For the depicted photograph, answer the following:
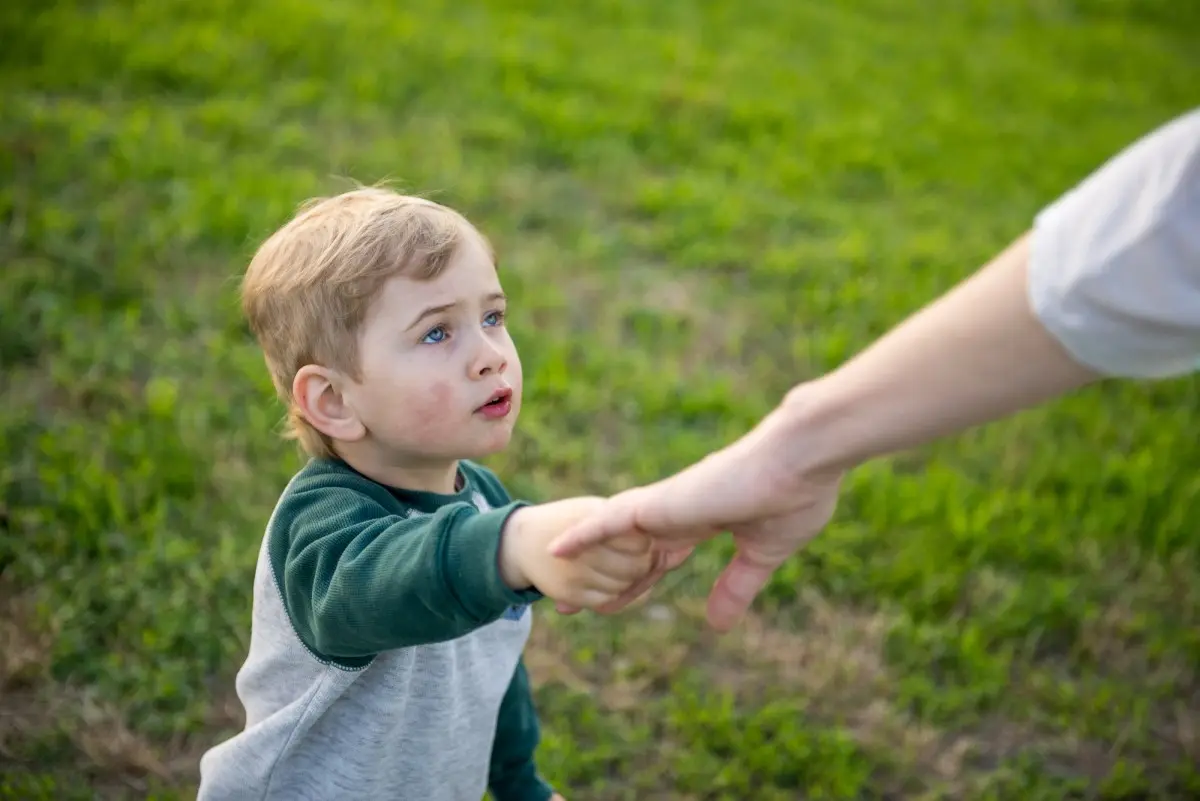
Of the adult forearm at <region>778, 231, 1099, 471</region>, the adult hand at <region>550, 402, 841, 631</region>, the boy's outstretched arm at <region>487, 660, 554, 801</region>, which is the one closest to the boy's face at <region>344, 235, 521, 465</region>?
the adult hand at <region>550, 402, 841, 631</region>

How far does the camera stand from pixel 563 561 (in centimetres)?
132

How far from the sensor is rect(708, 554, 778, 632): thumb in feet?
5.77

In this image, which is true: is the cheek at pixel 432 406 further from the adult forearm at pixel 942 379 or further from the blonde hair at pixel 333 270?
the adult forearm at pixel 942 379

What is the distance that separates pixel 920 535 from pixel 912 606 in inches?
10.9

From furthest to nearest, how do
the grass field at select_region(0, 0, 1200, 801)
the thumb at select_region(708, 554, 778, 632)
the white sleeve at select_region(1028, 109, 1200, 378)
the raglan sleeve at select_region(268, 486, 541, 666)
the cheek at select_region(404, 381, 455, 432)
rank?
1. the grass field at select_region(0, 0, 1200, 801)
2. the thumb at select_region(708, 554, 778, 632)
3. the cheek at select_region(404, 381, 455, 432)
4. the raglan sleeve at select_region(268, 486, 541, 666)
5. the white sleeve at select_region(1028, 109, 1200, 378)

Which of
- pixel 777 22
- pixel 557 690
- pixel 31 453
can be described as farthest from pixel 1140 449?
pixel 777 22

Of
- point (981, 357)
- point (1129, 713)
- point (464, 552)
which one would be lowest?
point (1129, 713)

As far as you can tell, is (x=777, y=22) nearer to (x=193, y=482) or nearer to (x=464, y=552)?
(x=193, y=482)

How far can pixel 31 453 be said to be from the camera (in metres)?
2.95

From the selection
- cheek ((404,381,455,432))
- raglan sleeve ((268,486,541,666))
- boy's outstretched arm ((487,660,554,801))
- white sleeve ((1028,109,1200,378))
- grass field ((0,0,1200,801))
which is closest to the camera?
white sleeve ((1028,109,1200,378))

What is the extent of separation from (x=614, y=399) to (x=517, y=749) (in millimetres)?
1725

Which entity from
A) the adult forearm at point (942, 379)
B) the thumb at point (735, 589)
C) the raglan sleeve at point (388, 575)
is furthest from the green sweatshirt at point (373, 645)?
the adult forearm at point (942, 379)

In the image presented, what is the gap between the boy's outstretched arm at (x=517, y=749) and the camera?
2.00 metres

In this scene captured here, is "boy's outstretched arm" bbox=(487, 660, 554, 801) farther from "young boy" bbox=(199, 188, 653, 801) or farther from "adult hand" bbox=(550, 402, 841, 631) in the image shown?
"adult hand" bbox=(550, 402, 841, 631)
